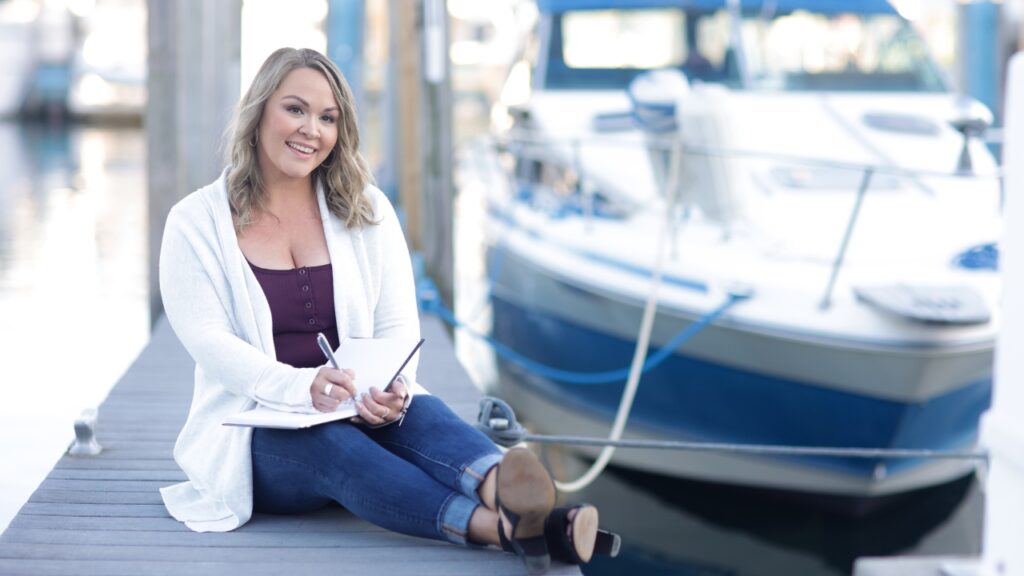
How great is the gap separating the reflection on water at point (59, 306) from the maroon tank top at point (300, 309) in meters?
2.40

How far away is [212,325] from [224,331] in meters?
0.03

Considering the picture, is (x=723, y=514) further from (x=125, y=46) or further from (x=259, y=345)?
(x=125, y=46)

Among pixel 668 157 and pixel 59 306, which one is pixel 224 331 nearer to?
pixel 668 157

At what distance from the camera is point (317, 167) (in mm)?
3078

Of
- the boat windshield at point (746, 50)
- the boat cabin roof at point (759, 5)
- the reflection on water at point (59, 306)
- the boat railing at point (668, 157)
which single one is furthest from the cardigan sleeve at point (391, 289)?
the boat cabin roof at point (759, 5)

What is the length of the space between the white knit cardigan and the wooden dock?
0.09 meters

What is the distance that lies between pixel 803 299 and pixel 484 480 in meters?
2.69

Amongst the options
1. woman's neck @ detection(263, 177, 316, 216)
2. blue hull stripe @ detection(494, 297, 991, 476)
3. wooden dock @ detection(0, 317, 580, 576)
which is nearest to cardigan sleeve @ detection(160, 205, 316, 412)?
woman's neck @ detection(263, 177, 316, 216)

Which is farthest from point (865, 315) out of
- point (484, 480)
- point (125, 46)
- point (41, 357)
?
point (125, 46)

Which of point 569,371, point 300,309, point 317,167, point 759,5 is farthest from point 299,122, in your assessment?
point 759,5

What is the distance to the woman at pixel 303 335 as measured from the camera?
277 cm

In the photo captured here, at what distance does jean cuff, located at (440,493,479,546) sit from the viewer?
273 centimetres

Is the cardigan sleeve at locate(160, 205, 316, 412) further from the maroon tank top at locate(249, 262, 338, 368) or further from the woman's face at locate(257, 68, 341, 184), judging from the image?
the woman's face at locate(257, 68, 341, 184)

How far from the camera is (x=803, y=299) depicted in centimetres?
511
